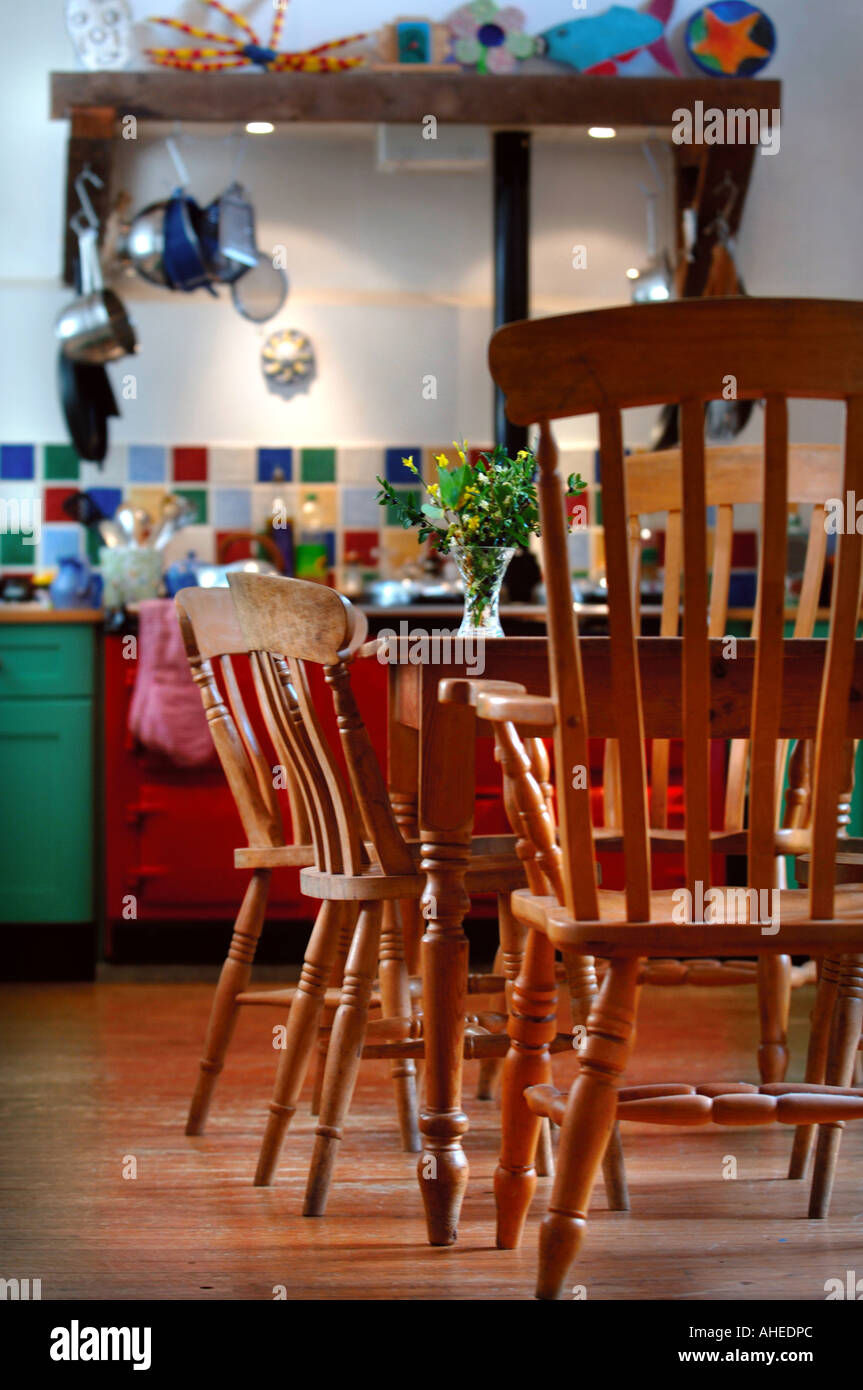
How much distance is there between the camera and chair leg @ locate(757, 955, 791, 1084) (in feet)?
7.07

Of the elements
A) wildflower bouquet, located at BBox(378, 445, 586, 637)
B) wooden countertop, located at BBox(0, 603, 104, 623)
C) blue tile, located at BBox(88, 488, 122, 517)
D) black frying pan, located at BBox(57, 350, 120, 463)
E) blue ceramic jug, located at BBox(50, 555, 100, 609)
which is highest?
black frying pan, located at BBox(57, 350, 120, 463)

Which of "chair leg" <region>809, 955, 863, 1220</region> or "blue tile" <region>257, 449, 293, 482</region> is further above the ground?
"blue tile" <region>257, 449, 293, 482</region>

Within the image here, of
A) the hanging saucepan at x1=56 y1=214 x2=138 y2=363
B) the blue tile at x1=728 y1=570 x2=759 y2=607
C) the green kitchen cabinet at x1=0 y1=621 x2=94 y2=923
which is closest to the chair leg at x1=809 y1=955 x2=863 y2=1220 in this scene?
the green kitchen cabinet at x1=0 y1=621 x2=94 y2=923

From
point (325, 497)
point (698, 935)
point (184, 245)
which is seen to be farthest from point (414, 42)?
point (698, 935)

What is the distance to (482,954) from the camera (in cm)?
369

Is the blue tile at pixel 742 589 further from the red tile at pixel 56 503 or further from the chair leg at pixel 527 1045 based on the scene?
the chair leg at pixel 527 1045

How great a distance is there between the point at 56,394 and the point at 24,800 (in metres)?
1.32

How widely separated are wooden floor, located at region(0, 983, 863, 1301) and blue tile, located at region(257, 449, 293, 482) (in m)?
2.03

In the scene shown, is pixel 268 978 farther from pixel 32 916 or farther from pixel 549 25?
pixel 549 25

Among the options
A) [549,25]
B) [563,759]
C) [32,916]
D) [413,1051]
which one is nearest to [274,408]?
[549,25]

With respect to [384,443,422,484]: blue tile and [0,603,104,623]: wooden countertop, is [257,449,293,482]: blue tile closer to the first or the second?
[384,443,422,484]: blue tile

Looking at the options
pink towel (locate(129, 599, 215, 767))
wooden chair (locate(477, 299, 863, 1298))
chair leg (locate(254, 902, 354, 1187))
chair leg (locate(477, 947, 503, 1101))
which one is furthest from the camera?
pink towel (locate(129, 599, 215, 767))
